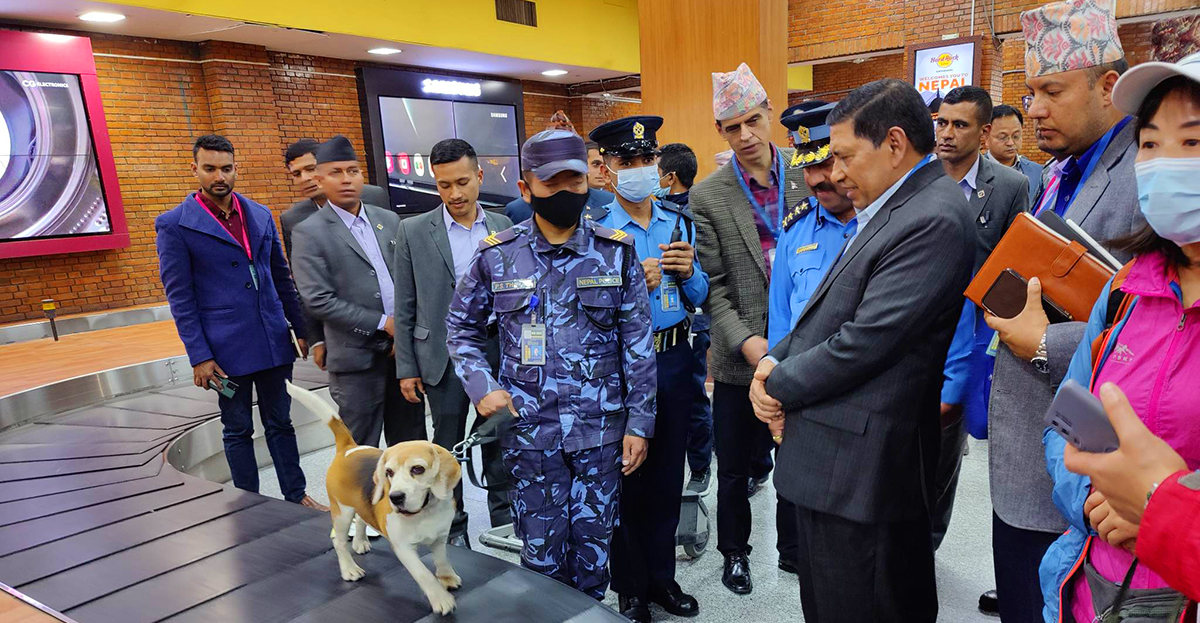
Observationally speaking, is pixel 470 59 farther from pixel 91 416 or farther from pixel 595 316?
Result: pixel 595 316

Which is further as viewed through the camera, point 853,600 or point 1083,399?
point 853,600

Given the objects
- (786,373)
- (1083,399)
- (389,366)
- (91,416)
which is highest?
(1083,399)

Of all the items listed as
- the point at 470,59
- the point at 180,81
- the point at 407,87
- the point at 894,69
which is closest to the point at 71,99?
the point at 180,81

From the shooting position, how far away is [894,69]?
15.3 m

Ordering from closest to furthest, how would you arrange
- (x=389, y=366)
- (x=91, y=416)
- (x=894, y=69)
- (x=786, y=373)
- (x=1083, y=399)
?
(x=1083, y=399) → (x=786, y=373) → (x=389, y=366) → (x=91, y=416) → (x=894, y=69)

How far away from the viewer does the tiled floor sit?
2.43 metres

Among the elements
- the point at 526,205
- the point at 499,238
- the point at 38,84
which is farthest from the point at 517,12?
the point at 499,238

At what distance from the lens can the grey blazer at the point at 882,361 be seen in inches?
57.3

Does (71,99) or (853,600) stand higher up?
(71,99)

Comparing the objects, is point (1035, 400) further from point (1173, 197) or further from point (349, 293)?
point (349, 293)

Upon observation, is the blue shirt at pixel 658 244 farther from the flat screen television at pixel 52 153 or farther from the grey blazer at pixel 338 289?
the flat screen television at pixel 52 153

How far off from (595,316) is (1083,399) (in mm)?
1318

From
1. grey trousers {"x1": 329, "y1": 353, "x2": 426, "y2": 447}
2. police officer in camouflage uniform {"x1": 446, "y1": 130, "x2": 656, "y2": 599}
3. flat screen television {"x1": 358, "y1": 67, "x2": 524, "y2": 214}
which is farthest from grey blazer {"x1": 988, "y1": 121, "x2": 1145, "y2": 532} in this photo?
flat screen television {"x1": 358, "y1": 67, "x2": 524, "y2": 214}

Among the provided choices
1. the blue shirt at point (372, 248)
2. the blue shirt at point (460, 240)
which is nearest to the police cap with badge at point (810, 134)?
the blue shirt at point (460, 240)
